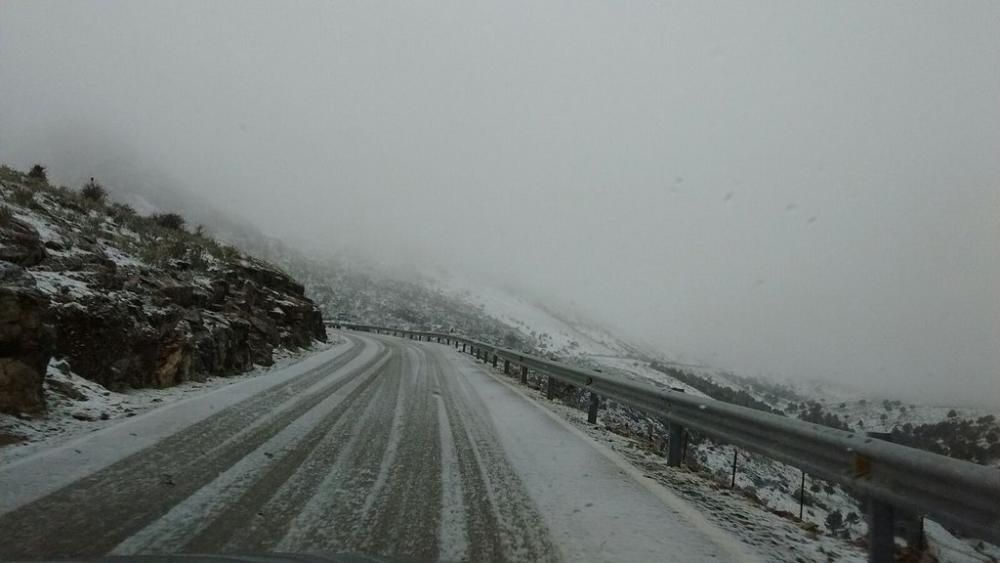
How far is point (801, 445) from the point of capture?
4.23 metres

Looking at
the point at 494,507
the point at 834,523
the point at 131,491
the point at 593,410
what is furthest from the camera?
the point at 593,410

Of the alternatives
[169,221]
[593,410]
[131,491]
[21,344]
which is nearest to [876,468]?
[131,491]

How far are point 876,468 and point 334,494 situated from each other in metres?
3.68

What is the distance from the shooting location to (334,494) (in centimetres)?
420

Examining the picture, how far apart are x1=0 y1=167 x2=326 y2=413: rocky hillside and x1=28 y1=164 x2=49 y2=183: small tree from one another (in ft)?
0.22

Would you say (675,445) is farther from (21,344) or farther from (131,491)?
(21,344)

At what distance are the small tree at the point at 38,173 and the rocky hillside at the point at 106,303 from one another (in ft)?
0.22

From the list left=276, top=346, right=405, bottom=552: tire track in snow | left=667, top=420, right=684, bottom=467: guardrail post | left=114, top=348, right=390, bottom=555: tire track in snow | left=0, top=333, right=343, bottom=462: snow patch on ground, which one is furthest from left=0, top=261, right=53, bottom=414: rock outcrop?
left=667, top=420, right=684, bottom=467: guardrail post

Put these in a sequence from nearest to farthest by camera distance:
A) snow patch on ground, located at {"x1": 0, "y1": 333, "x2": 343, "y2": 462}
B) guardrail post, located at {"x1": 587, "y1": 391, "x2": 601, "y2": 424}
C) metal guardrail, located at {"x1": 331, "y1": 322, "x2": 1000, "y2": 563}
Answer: metal guardrail, located at {"x1": 331, "y1": 322, "x2": 1000, "y2": 563}, snow patch on ground, located at {"x1": 0, "y1": 333, "x2": 343, "y2": 462}, guardrail post, located at {"x1": 587, "y1": 391, "x2": 601, "y2": 424}

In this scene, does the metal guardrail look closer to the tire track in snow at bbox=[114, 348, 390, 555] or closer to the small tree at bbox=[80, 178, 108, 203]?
the tire track in snow at bbox=[114, 348, 390, 555]

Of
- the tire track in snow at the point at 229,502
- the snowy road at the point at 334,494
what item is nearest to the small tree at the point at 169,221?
the snowy road at the point at 334,494

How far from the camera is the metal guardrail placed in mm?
2785

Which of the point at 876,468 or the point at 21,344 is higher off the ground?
the point at 876,468

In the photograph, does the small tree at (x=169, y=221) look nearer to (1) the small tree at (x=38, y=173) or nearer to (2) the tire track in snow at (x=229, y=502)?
(1) the small tree at (x=38, y=173)
